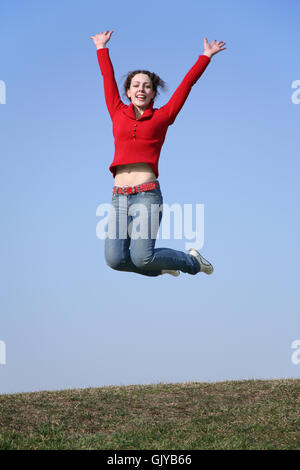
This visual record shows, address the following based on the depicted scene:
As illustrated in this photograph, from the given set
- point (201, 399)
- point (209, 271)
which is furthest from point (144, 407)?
point (209, 271)

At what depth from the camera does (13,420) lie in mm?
10039

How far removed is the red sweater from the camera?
791cm

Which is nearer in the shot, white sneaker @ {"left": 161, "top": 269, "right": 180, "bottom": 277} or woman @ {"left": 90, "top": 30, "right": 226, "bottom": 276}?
woman @ {"left": 90, "top": 30, "right": 226, "bottom": 276}

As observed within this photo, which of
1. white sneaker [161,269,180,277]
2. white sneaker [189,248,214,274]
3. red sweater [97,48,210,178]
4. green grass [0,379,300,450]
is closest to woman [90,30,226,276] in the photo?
red sweater [97,48,210,178]

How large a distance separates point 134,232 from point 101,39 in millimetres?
2680

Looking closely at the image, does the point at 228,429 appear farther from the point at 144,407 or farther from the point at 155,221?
the point at 155,221

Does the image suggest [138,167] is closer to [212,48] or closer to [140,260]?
[140,260]

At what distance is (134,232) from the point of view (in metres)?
7.86

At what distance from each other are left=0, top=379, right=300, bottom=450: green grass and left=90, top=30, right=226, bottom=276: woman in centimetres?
272

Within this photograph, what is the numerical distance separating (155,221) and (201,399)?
15.6 ft

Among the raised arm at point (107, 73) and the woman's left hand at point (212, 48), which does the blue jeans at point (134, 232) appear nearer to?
the raised arm at point (107, 73)

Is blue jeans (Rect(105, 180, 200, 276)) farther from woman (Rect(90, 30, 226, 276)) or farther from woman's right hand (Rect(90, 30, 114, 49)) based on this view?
woman's right hand (Rect(90, 30, 114, 49))
